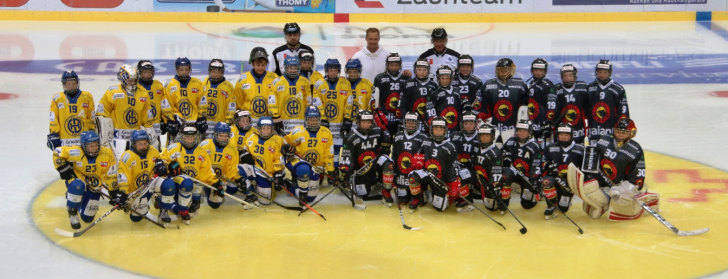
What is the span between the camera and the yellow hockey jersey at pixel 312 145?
341 inches

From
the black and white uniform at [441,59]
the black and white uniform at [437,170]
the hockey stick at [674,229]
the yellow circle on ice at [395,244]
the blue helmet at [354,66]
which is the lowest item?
the yellow circle on ice at [395,244]

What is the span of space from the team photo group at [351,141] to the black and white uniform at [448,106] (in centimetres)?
2

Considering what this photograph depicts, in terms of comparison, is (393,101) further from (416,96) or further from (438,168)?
(438,168)

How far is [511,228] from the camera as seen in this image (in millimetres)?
7738

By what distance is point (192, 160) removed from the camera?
26.0 feet

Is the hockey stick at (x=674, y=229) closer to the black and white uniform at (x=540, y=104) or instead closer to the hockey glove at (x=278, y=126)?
the black and white uniform at (x=540, y=104)

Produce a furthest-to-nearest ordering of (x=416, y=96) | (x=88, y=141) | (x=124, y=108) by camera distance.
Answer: (x=416, y=96)
(x=124, y=108)
(x=88, y=141)

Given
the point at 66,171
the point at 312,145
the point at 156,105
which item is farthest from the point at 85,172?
the point at 312,145

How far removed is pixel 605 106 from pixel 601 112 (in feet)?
0.26

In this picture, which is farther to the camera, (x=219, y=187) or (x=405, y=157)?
(x=405, y=157)

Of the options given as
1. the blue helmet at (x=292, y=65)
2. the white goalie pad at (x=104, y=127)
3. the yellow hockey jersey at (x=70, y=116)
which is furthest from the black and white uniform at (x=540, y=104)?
the yellow hockey jersey at (x=70, y=116)

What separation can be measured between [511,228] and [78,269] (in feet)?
12.6

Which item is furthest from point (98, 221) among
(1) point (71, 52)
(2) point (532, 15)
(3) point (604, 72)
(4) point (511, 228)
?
(2) point (532, 15)

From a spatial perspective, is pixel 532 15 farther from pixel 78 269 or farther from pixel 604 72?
pixel 78 269
